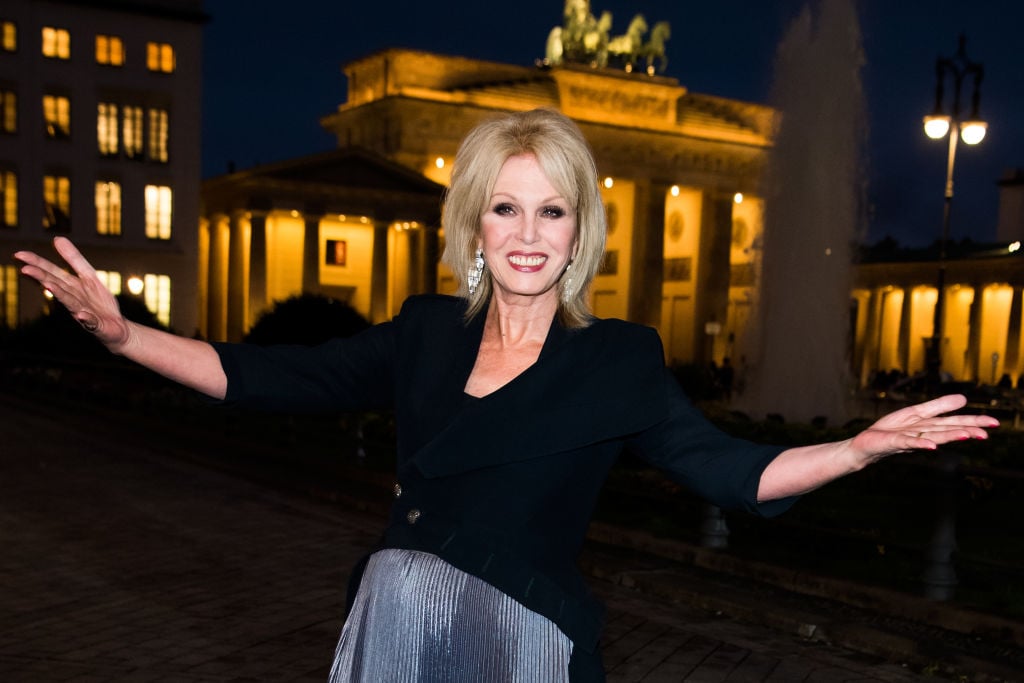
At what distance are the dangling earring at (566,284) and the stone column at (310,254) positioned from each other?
193 feet

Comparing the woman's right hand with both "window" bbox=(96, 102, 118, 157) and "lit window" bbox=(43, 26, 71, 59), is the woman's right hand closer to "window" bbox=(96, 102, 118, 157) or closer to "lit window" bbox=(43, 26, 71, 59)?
"window" bbox=(96, 102, 118, 157)

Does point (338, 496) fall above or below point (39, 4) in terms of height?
below

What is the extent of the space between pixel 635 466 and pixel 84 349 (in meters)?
17.9

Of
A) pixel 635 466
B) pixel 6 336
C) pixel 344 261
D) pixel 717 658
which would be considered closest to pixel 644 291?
pixel 344 261

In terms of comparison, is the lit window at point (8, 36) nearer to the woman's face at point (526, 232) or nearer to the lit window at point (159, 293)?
the lit window at point (159, 293)

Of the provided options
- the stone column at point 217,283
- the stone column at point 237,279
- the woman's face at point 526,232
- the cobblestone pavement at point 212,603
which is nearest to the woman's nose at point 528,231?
the woman's face at point 526,232

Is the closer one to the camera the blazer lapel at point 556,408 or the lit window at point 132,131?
the blazer lapel at point 556,408

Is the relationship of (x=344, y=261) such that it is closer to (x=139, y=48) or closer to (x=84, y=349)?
(x=139, y=48)

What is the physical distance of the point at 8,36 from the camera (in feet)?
157

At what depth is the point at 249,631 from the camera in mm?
7320

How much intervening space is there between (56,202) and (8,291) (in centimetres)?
438

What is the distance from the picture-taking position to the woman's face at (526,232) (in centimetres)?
271

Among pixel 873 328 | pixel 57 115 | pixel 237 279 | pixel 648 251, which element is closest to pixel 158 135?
pixel 57 115

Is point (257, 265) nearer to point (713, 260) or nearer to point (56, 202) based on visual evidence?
point (56, 202)
